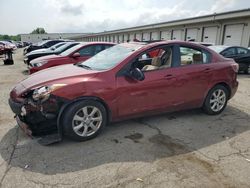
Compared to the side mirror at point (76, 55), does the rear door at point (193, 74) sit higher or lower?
lower

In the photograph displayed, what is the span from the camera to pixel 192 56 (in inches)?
176

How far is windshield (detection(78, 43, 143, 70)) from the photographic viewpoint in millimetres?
3879

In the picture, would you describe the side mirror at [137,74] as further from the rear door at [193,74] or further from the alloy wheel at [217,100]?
the alloy wheel at [217,100]

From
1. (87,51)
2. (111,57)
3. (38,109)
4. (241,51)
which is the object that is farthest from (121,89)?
(241,51)

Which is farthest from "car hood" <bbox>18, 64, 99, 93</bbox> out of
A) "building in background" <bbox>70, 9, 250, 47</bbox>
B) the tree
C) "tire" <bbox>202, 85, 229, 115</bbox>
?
the tree

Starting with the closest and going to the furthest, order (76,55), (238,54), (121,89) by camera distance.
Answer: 1. (121,89)
2. (76,55)
3. (238,54)

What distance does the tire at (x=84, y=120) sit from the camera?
3.31 m

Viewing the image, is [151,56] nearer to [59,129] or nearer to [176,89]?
[176,89]

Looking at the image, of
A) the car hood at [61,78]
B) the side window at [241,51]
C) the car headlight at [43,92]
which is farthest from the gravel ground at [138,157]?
the side window at [241,51]

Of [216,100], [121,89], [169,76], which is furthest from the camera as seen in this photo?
[216,100]

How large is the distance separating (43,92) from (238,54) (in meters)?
10.2

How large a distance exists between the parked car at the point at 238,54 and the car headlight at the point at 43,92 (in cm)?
902

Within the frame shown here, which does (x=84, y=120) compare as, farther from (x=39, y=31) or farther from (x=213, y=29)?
(x=39, y=31)

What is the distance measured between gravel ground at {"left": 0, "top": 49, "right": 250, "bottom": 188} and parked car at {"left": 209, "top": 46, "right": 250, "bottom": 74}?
6.96 meters
